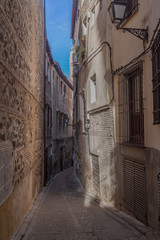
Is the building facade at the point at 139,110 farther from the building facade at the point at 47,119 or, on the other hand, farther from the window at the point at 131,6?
the building facade at the point at 47,119

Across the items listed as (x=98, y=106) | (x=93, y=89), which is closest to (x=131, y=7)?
(x=98, y=106)

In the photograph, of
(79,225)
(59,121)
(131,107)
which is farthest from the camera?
(59,121)

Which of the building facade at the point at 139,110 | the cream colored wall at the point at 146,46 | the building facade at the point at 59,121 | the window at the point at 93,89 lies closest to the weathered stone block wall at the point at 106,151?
the building facade at the point at 139,110

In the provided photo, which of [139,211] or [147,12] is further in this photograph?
[139,211]

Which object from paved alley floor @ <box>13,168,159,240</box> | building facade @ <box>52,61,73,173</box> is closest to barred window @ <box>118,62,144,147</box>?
paved alley floor @ <box>13,168,159,240</box>

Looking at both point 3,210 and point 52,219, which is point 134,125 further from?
point 3,210

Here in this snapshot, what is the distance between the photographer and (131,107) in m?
6.10

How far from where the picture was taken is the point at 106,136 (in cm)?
750

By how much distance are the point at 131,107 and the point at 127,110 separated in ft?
0.47

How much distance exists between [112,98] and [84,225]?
3482 mm

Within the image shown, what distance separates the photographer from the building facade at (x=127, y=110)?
4676 millimetres

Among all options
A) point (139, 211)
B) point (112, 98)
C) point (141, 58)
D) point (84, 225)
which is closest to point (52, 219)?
point (84, 225)

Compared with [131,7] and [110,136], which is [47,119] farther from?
Answer: [131,7]

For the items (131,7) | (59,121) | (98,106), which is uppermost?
(131,7)
